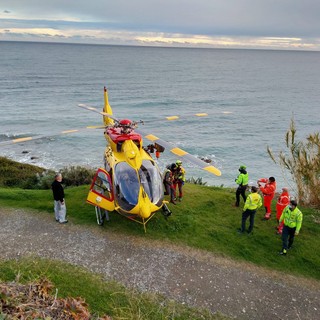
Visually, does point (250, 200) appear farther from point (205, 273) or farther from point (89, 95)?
point (89, 95)

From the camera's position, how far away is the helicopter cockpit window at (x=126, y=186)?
9930 millimetres

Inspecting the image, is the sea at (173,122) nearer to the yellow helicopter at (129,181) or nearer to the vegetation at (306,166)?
the vegetation at (306,166)

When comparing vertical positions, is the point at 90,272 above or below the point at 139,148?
below

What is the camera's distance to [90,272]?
8.80 metres

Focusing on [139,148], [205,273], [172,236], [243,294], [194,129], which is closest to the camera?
[243,294]

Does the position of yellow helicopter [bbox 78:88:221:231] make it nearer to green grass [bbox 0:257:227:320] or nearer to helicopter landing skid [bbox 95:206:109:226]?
helicopter landing skid [bbox 95:206:109:226]

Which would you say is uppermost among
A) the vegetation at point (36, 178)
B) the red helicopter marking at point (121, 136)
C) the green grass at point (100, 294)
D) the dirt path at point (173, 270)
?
the red helicopter marking at point (121, 136)

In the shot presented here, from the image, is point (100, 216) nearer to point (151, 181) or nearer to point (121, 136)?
point (151, 181)

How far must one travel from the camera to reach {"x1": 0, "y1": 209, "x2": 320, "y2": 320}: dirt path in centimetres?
807

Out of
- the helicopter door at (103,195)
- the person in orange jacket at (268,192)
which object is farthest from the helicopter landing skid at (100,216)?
the person in orange jacket at (268,192)

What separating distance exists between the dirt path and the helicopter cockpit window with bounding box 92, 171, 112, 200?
128cm

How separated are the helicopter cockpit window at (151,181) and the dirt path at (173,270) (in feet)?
5.08

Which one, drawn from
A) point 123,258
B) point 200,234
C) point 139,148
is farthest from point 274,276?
point 139,148

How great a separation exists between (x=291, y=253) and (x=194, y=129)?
32273 mm
